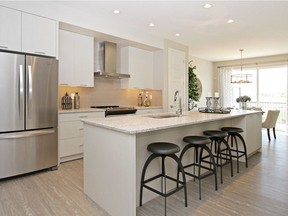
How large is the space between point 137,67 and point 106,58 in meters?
0.85

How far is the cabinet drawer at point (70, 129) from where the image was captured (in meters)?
3.52

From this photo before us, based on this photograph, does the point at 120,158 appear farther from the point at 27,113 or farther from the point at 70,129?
the point at 70,129

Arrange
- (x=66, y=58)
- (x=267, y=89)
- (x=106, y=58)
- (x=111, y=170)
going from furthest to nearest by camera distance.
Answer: (x=267, y=89) < (x=106, y=58) < (x=66, y=58) < (x=111, y=170)

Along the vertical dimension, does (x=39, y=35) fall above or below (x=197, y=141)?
above

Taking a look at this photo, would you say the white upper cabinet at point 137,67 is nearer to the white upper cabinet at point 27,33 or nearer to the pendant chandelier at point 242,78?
the white upper cabinet at point 27,33

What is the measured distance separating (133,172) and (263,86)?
7.81m

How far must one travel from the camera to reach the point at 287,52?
22.5 ft

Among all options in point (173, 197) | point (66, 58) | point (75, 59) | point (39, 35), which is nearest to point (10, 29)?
point (39, 35)

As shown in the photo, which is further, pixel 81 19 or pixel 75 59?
pixel 75 59

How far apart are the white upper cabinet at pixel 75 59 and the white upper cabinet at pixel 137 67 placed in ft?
3.34

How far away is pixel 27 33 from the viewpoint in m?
2.98

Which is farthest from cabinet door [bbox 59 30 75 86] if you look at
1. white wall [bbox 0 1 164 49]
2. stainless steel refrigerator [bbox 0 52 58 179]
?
stainless steel refrigerator [bbox 0 52 58 179]

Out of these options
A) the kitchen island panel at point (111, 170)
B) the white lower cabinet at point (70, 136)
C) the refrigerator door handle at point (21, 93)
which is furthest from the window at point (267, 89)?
the refrigerator door handle at point (21, 93)

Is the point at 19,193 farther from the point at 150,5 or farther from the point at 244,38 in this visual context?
the point at 244,38
